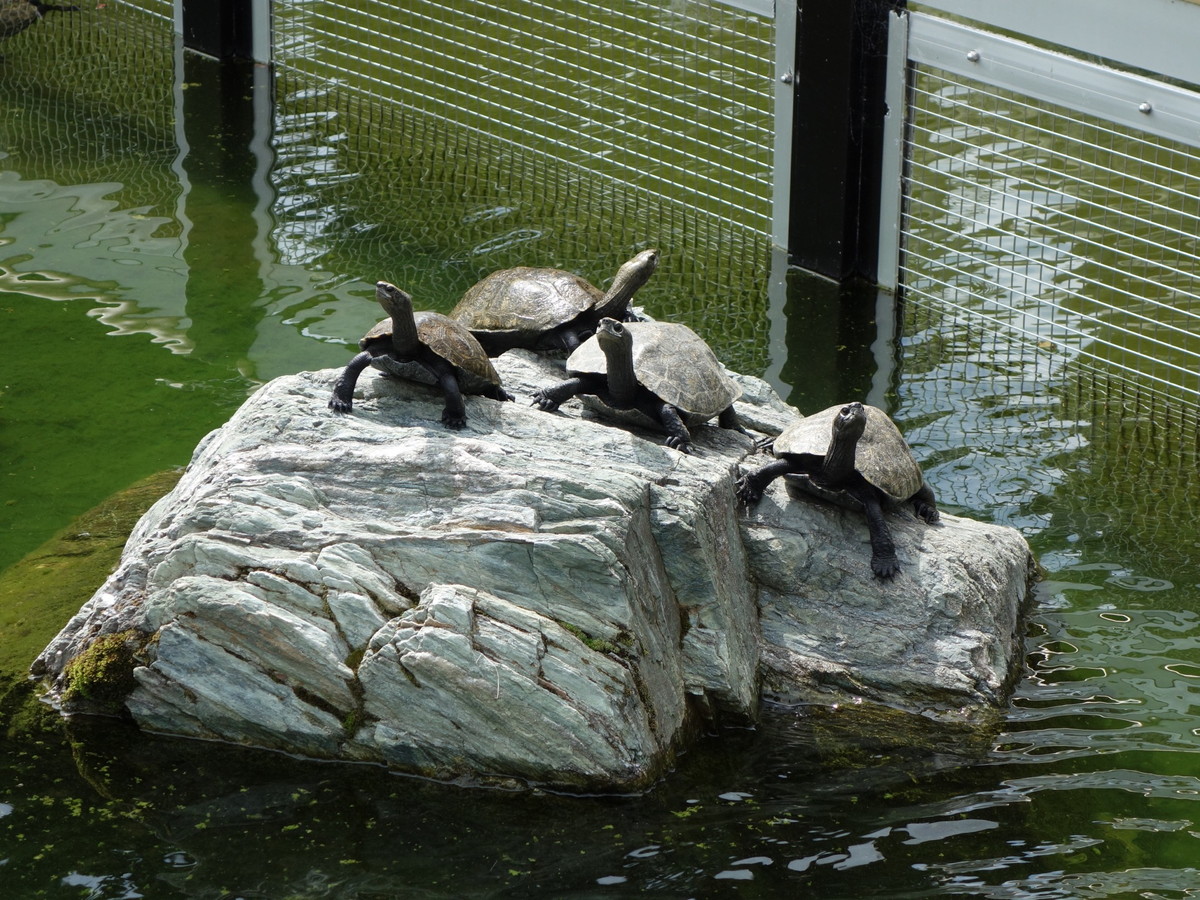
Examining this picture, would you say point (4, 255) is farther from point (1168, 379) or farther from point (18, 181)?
point (1168, 379)

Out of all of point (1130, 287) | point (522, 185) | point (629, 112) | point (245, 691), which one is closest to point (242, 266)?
point (522, 185)

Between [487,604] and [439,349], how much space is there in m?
0.95

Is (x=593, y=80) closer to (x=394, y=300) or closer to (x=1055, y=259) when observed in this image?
(x=1055, y=259)

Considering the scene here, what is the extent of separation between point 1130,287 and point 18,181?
691cm

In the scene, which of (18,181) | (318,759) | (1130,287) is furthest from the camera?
(18,181)

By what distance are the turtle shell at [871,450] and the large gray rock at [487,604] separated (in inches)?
8.8

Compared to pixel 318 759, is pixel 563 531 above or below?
above

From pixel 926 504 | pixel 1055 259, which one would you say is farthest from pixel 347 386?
pixel 1055 259

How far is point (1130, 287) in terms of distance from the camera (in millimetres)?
8148

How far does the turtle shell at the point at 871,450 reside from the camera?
5137mm

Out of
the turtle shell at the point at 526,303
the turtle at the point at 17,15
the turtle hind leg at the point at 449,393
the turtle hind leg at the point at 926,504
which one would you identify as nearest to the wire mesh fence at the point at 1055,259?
the turtle hind leg at the point at 926,504

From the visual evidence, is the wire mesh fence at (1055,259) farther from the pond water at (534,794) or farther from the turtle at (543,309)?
the turtle at (543,309)

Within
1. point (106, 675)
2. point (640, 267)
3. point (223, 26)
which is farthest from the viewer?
point (223, 26)

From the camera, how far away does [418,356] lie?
199 inches
